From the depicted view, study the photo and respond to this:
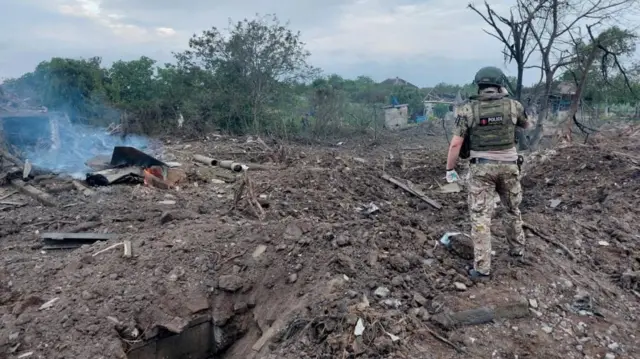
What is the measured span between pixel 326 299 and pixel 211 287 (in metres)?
1.38

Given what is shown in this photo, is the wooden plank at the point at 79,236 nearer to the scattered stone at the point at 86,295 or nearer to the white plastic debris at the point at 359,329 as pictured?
the scattered stone at the point at 86,295

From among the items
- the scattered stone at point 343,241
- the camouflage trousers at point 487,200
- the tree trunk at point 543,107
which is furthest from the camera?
the tree trunk at point 543,107

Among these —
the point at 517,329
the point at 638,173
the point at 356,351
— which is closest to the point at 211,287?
the point at 356,351

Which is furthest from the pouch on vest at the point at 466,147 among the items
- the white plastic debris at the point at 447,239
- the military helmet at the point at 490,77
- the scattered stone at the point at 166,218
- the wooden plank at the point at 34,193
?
the wooden plank at the point at 34,193

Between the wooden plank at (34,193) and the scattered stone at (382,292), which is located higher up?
the wooden plank at (34,193)

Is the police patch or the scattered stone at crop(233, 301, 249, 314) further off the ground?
the police patch

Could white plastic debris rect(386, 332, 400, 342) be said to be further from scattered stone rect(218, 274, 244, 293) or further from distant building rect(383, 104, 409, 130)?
distant building rect(383, 104, 409, 130)

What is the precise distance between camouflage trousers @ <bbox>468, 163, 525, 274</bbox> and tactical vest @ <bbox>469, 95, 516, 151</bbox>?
0.18 metres

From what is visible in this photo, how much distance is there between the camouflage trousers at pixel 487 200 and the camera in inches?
155

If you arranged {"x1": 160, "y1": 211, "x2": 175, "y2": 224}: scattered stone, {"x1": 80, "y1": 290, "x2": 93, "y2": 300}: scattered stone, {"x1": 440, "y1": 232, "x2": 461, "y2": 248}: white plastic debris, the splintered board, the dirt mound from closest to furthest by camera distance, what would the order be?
the dirt mound
{"x1": 80, "y1": 290, "x2": 93, "y2": 300}: scattered stone
{"x1": 440, "y1": 232, "x2": 461, "y2": 248}: white plastic debris
the splintered board
{"x1": 160, "y1": 211, "x2": 175, "y2": 224}: scattered stone

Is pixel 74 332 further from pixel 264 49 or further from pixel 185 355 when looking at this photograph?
pixel 264 49

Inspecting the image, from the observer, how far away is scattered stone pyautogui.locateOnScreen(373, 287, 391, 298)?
3679 mm

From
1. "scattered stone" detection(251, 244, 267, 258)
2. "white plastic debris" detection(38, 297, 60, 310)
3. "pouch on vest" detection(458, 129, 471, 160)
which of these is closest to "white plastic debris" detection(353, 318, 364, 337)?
"scattered stone" detection(251, 244, 267, 258)

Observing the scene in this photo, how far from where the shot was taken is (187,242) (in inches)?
199
